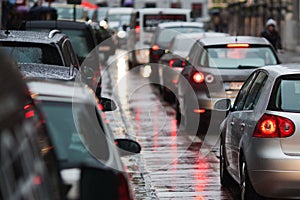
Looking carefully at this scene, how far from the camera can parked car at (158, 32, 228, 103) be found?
21.1 meters

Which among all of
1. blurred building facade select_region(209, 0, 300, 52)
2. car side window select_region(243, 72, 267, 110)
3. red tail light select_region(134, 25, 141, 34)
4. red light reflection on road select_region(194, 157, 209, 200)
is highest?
car side window select_region(243, 72, 267, 110)

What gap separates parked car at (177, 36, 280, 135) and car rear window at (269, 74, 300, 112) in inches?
231

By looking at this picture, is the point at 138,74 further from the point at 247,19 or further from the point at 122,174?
the point at 247,19

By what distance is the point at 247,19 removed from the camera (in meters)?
66.6

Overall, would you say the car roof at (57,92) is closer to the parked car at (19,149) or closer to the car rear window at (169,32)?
the parked car at (19,149)

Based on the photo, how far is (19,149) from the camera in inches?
153

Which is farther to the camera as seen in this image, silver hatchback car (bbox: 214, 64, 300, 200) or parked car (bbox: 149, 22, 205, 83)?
parked car (bbox: 149, 22, 205, 83)

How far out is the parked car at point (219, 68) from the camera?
15.7 m

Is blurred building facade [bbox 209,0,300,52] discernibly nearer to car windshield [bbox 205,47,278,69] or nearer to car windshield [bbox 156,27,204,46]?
car windshield [bbox 156,27,204,46]

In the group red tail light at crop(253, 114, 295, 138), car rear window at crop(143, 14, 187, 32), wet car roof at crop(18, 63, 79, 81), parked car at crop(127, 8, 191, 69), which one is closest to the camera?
wet car roof at crop(18, 63, 79, 81)

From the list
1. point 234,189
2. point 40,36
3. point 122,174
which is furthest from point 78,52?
point 122,174

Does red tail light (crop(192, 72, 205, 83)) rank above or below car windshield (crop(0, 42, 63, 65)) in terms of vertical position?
below

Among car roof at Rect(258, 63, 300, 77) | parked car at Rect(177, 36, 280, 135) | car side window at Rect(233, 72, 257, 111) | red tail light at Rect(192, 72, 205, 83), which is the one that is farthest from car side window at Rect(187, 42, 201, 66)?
car roof at Rect(258, 63, 300, 77)

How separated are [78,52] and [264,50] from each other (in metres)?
3.36
